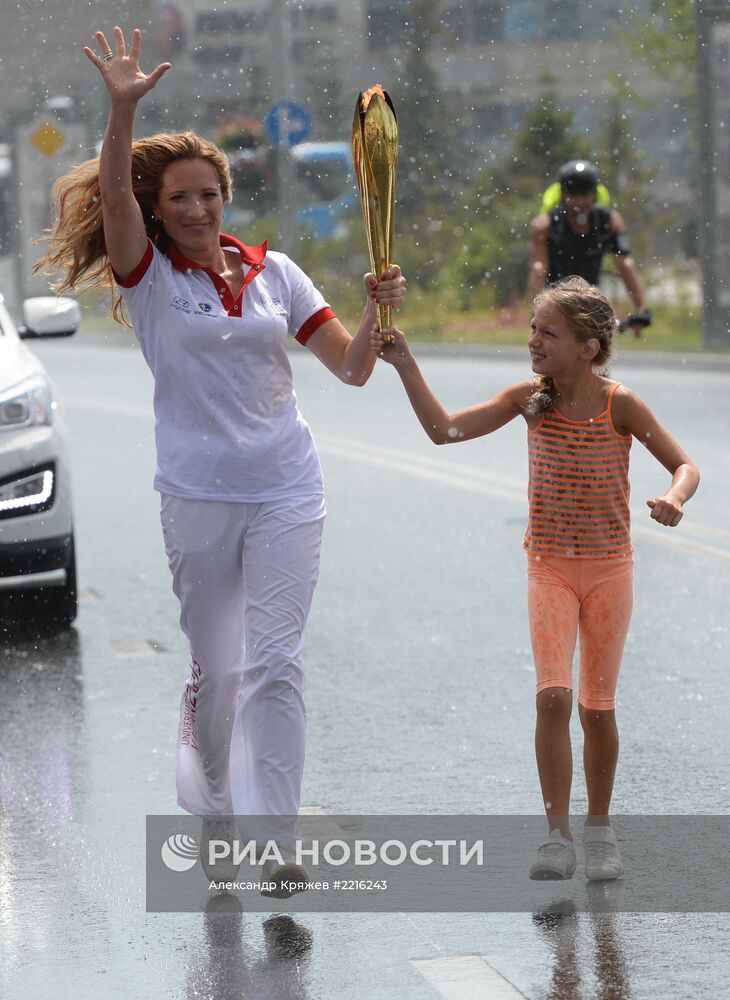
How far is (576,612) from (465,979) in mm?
1053

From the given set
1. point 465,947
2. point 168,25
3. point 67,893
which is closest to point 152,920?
point 67,893

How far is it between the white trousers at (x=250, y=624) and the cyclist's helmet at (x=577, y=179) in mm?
5671

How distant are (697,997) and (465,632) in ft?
13.9

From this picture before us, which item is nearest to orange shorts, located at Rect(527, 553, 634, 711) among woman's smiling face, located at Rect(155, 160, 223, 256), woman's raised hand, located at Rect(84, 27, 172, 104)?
woman's smiling face, located at Rect(155, 160, 223, 256)

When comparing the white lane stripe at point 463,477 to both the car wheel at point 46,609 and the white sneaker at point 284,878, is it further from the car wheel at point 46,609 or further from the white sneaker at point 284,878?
the white sneaker at point 284,878

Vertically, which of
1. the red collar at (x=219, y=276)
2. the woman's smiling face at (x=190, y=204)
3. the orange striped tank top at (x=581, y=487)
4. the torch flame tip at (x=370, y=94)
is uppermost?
the torch flame tip at (x=370, y=94)

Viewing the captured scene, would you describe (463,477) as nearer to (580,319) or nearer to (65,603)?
(65,603)

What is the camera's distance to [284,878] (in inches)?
190

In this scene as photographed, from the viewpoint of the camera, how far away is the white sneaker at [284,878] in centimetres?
483

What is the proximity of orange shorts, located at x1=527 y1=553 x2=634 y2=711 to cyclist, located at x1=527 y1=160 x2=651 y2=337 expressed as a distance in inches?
219

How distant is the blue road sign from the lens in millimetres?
28766

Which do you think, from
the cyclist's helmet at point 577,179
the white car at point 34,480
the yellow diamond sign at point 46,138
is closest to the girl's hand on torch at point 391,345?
the white car at point 34,480

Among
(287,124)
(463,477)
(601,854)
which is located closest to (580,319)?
(601,854)

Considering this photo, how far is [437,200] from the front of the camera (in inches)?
1800
